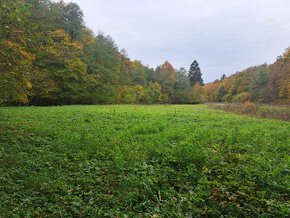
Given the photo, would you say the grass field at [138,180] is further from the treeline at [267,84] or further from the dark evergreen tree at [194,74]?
the dark evergreen tree at [194,74]

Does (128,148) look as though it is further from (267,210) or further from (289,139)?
(289,139)

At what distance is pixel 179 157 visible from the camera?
15.5 ft

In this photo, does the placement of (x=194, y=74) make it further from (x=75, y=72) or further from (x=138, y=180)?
(x=138, y=180)

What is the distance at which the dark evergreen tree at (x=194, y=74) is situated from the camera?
75.6m

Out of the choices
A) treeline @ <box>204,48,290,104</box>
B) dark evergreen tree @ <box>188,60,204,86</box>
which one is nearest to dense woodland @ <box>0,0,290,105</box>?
treeline @ <box>204,48,290,104</box>

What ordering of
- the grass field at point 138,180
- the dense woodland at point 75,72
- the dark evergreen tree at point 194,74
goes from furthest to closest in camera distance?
the dark evergreen tree at point 194,74
the dense woodland at point 75,72
the grass field at point 138,180

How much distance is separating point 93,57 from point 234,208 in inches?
1298

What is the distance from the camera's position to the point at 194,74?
76.2 metres

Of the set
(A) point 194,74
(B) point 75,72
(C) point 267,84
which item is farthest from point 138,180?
(A) point 194,74

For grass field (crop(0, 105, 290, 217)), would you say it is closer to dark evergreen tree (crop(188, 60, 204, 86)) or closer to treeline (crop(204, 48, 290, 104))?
treeline (crop(204, 48, 290, 104))

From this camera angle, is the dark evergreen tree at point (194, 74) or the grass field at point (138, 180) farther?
the dark evergreen tree at point (194, 74)

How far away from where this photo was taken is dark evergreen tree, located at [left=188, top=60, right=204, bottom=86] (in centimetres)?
7562

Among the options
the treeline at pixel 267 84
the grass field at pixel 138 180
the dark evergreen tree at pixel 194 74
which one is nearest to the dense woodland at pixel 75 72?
the treeline at pixel 267 84

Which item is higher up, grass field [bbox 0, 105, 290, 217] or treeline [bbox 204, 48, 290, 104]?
treeline [bbox 204, 48, 290, 104]
